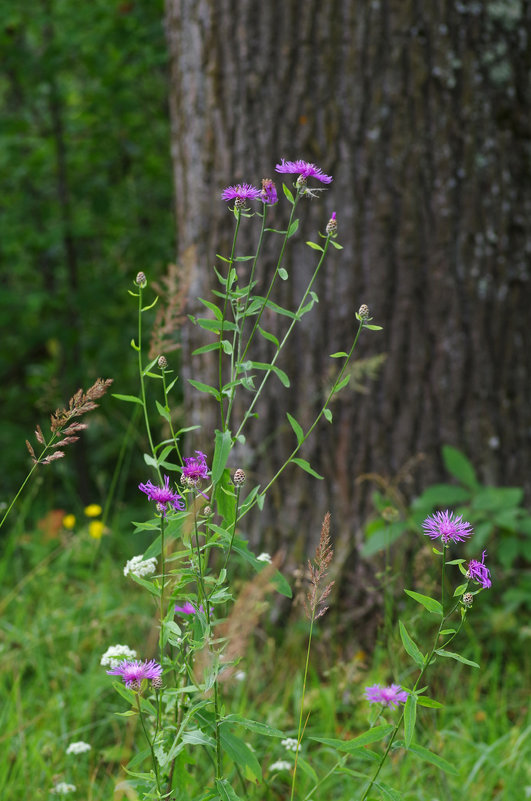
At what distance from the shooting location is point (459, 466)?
2338 millimetres

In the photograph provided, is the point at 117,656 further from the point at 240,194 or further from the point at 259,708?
the point at 259,708

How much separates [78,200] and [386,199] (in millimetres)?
2313

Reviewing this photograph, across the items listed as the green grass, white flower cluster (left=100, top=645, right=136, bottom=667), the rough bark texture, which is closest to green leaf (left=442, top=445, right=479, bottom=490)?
the rough bark texture

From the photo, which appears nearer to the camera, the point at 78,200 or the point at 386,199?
the point at 386,199

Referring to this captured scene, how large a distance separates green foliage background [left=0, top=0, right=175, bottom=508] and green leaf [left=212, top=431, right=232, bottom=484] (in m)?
2.59

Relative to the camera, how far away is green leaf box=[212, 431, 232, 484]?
1.02 metres

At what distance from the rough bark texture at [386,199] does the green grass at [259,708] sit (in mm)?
417

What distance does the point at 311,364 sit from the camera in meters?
2.41

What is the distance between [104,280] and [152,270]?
241 millimetres

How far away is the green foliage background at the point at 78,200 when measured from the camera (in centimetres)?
375

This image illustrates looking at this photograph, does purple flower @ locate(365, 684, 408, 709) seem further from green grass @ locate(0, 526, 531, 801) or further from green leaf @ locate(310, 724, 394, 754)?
green grass @ locate(0, 526, 531, 801)

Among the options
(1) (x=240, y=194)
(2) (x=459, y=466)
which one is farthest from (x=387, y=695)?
(2) (x=459, y=466)

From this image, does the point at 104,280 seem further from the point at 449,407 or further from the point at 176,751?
the point at 176,751

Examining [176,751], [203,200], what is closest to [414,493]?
[203,200]
